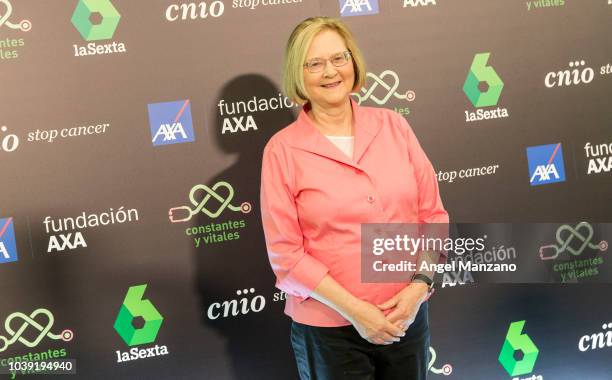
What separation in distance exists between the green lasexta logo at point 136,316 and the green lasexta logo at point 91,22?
1.06 m

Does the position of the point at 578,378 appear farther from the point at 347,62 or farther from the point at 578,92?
the point at 347,62

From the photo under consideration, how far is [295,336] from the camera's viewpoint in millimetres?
2182

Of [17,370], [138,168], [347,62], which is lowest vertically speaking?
[17,370]

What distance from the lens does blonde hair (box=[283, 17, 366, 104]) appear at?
6.72ft

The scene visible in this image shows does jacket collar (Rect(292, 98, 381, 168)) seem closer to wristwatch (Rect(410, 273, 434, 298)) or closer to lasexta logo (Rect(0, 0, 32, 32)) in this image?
wristwatch (Rect(410, 273, 434, 298))

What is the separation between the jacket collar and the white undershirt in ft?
0.13

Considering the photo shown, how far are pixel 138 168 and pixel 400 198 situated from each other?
121cm

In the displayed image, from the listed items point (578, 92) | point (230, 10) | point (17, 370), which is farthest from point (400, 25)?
point (17, 370)

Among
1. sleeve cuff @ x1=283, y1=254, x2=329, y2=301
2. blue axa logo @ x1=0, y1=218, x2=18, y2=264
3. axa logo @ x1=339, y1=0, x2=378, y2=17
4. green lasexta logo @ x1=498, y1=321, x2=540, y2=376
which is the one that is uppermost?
axa logo @ x1=339, y1=0, x2=378, y2=17

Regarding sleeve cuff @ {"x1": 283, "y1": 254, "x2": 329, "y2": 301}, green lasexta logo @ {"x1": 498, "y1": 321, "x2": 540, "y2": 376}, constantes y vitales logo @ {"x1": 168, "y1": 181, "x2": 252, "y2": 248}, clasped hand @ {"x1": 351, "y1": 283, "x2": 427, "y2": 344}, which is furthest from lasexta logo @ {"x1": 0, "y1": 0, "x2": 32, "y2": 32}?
green lasexta logo @ {"x1": 498, "y1": 321, "x2": 540, "y2": 376}

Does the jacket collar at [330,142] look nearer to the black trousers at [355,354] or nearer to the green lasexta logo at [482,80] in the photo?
the black trousers at [355,354]

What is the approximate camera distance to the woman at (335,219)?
2027mm

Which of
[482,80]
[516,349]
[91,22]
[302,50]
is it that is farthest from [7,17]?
[516,349]

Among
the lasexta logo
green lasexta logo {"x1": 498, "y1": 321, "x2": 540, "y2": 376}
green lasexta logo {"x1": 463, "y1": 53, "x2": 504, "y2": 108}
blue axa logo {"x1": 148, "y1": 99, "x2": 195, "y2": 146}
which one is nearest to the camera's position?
the lasexta logo
